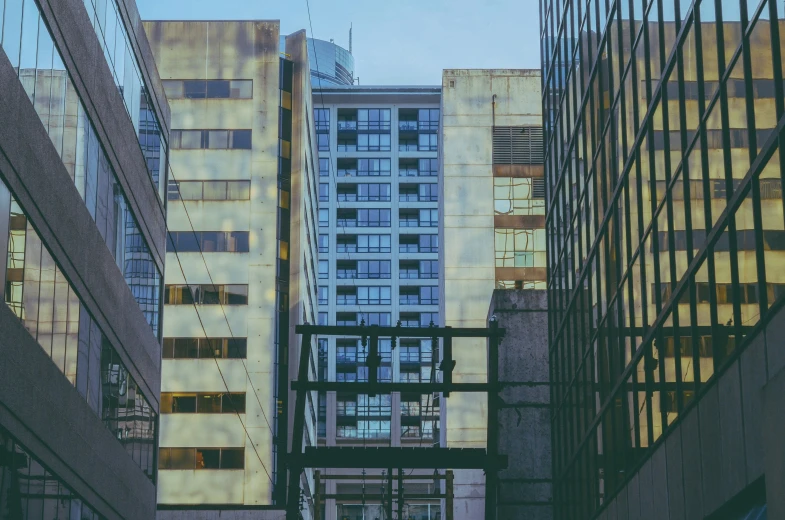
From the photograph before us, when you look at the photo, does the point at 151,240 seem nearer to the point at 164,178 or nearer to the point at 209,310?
the point at 164,178

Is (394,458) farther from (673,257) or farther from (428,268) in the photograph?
(428,268)

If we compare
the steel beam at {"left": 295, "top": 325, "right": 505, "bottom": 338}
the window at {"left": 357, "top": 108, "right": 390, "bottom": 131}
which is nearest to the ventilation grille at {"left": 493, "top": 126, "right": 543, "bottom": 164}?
the steel beam at {"left": 295, "top": 325, "right": 505, "bottom": 338}

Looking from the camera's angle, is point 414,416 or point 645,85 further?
point 414,416

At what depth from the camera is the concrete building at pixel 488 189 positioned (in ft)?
260

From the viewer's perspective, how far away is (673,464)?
21.5 metres

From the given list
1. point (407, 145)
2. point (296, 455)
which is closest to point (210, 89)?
point (296, 455)

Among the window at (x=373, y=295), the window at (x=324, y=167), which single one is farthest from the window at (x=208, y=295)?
the window at (x=324, y=167)

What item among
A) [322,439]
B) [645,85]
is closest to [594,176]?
[645,85]

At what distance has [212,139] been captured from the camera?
69062 mm

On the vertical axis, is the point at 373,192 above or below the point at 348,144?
below

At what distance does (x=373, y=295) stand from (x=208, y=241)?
6522 cm

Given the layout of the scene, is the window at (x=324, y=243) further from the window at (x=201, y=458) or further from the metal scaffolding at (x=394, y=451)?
the metal scaffolding at (x=394, y=451)

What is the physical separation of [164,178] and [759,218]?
28.9 metres

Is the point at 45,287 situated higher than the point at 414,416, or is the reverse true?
the point at 414,416
